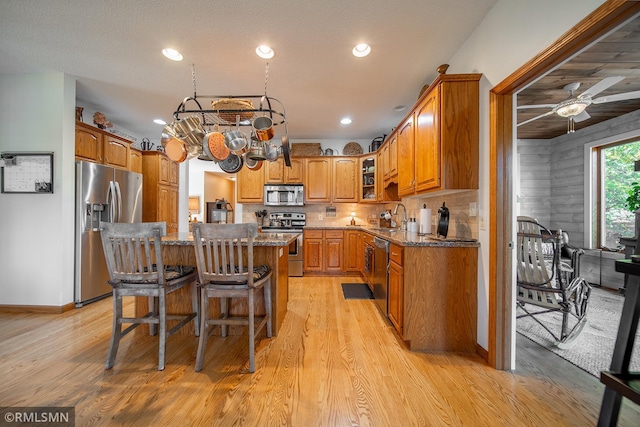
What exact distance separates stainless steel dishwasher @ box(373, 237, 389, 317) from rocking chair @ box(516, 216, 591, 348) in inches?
45.0

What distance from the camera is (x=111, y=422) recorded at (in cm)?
133

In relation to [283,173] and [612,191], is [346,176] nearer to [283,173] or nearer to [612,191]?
[283,173]

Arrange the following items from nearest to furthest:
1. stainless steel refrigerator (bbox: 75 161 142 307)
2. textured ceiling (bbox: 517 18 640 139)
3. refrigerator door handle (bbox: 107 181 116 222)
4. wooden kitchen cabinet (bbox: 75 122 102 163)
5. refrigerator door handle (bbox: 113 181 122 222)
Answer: textured ceiling (bbox: 517 18 640 139) → stainless steel refrigerator (bbox: 75 161 142 307) → wooden kitchen cabinet (bbox: 75 122 102 163) → refrigerator door handle (bbox: 107 181 116 222) → refrigerator door handle (bbox: 113 181 122 222)

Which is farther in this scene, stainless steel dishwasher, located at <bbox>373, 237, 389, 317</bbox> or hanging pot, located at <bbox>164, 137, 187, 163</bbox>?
stainless steel dishwasher, located at <bbox>373, 237, 389, 317</bbox>

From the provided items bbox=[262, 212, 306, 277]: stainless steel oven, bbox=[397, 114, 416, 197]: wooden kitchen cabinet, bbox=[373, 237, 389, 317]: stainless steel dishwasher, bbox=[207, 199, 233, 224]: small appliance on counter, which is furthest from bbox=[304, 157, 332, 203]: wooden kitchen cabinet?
bbox=[207, 199, 233, 224]: small appliance on counter

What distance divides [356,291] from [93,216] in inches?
145

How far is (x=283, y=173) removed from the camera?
503cm

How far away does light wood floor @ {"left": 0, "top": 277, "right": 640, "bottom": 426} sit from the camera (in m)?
1.39

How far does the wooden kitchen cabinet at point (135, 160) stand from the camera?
4082 mm

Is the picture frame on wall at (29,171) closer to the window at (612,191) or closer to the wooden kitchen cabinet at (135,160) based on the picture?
the wooden kitchen cabinet at (135,160)

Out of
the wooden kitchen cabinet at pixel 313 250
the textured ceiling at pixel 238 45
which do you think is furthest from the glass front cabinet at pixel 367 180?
the textured ceiling at pixel 238 45

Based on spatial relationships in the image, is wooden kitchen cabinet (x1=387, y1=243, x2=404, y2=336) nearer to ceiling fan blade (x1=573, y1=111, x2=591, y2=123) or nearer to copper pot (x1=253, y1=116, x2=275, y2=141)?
copper pot (x1=253, y1=116, x2=275, y2=141)

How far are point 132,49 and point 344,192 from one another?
3698mm

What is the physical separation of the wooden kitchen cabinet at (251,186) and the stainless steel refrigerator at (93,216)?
1.96 meters
